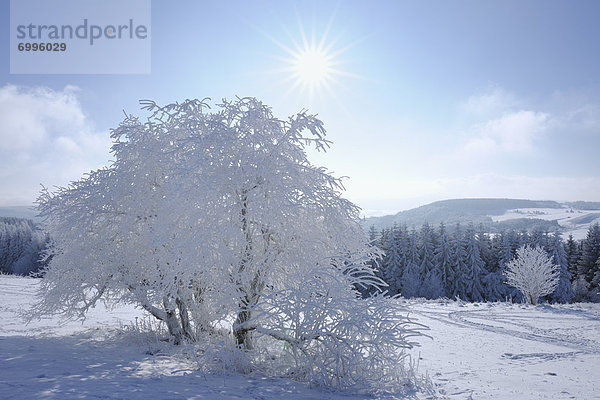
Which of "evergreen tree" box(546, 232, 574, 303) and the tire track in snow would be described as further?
"evergreen tree" box(546, 232, 574, 303)

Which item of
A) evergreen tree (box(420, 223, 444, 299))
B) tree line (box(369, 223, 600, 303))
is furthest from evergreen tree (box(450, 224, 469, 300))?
Result: evergreen tree (box(420, 223, 444, 299))

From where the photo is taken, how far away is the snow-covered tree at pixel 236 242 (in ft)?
23.3

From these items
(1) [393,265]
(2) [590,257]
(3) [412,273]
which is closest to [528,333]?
(3) [412,273]

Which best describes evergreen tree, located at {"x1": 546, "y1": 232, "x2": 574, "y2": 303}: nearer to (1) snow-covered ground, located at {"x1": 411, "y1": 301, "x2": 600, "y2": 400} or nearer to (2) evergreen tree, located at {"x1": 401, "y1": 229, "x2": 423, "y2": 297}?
(2) evergreen tree, located at {"x1": 401, "y1": 229, "x2": 423, "y2": 297}

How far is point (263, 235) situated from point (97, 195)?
457 cm

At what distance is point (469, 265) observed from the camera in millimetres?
52656

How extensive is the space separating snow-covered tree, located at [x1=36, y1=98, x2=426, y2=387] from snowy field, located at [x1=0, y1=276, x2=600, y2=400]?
0.92m

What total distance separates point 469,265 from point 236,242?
172 ft

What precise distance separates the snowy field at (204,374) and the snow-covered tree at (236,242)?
925mm

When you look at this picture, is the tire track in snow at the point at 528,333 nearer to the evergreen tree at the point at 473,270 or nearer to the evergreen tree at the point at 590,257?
the evergreen tree at the point at 473,270

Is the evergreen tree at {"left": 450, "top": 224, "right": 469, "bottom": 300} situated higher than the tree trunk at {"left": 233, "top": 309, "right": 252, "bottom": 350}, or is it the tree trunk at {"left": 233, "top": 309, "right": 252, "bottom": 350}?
the tree trunk at {"left": 233, "top": 309, "right": 252, "bottom": 350}

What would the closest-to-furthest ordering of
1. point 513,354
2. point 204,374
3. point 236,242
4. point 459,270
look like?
point 204,374 < point 236,242 < point 513,354 < point 459,270

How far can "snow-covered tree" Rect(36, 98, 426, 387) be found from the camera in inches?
279

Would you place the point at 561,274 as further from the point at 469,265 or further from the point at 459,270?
the point at 459,270
